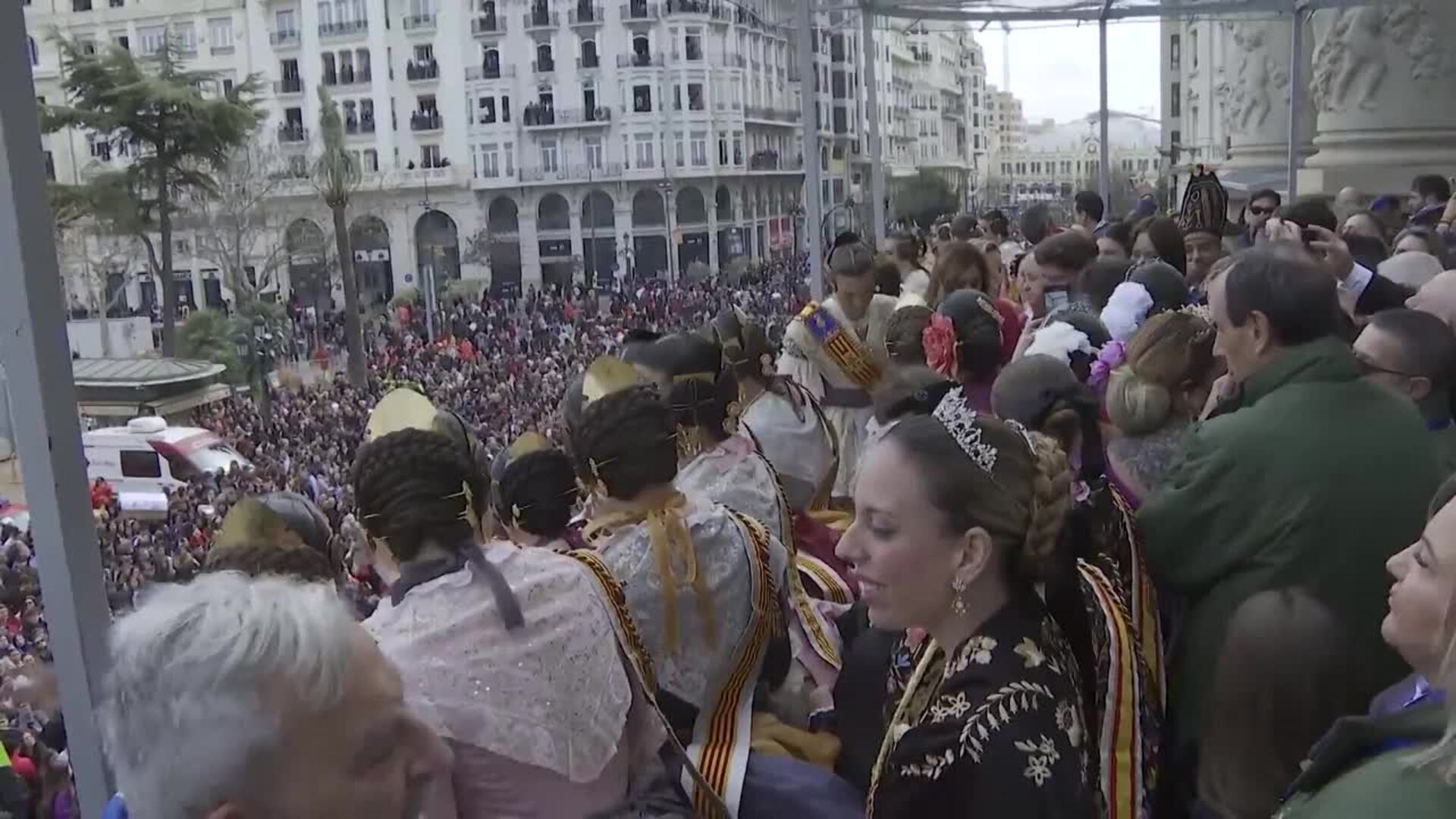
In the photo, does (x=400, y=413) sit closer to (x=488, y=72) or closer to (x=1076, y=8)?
(x=1076, y=8)

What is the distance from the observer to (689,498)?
1867 millimetres

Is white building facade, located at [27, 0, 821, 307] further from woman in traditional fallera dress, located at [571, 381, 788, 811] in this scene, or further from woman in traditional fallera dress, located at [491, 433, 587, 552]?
woman in traditional fallera dress, located at [571, 381, 788, 811]

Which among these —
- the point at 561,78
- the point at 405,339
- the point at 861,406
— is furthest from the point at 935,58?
the point at 861,406

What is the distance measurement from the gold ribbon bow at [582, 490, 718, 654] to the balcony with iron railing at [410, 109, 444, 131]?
26.6ft

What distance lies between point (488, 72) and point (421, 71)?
2254mm

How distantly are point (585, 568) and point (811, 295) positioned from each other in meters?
3.51

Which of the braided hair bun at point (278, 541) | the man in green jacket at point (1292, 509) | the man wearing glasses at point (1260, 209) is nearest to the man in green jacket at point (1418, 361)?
the man in green jacket at point (1292, 509)

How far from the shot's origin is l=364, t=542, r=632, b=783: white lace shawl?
133 cm

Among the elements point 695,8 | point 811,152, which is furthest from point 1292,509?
point 695,8

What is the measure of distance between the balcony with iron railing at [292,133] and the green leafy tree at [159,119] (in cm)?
210

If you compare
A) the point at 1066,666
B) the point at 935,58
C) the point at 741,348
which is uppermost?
the point at 935,58

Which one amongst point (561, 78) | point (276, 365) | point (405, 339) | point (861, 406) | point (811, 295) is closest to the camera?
point (861, 406)

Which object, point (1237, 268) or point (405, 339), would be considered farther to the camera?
point (405, 339)

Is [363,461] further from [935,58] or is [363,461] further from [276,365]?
[935,58]
